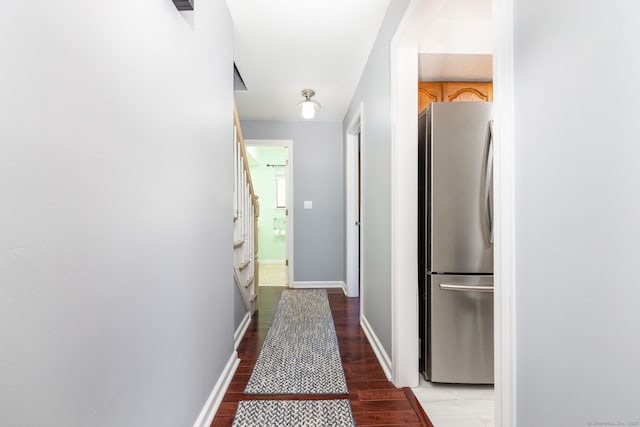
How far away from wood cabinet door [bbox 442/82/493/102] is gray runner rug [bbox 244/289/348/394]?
2.27 m

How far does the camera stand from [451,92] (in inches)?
109

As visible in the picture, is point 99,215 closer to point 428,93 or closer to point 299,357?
point 299,357

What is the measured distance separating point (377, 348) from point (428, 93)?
82.6 inches

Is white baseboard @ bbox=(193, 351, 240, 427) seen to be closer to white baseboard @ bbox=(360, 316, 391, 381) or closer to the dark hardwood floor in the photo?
the dark hardwood floor

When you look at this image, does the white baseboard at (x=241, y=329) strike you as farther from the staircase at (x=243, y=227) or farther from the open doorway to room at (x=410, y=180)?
the open doorway to room at (x=410, y=180)

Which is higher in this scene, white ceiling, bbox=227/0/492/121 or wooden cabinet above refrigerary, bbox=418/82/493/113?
white ceiling, bbox=227/0/492/121

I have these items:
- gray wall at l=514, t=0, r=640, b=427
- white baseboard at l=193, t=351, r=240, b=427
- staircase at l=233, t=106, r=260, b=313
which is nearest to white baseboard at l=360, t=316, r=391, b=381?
white baseboard at l=193, t=351, r=240, b=427

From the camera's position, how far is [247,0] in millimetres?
2051

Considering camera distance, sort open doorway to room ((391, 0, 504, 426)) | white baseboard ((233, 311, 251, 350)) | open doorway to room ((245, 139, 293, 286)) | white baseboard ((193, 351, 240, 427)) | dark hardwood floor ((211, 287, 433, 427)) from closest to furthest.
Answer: white baseboard ((193, 351, 240, 427)) → dark hardwood floor ((211, 287, 433, 427)) → open doorway to room ((391, 0, 504, 426)) → white baseboard ((233, 311, 251, 350)) → open doorway to room ((245, 139, 293, 286))

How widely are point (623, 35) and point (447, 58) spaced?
2.06 meters

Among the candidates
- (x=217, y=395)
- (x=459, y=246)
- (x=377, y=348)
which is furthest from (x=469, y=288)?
(x=217, y=395)

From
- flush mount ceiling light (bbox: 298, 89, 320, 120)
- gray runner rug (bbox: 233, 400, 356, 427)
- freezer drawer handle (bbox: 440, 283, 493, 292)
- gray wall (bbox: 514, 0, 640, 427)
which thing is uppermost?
flush mount ceiling light (bbox: 298, 89, 320, 120)

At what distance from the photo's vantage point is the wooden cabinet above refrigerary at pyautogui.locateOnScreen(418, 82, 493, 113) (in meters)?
2.76

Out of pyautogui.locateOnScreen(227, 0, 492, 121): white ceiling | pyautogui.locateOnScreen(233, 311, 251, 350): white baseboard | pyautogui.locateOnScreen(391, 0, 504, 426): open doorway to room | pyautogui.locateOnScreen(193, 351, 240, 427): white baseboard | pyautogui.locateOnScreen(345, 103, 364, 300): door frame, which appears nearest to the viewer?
pyautogui.locateOnScreen(193, 351, 240, 427): white baseboard
